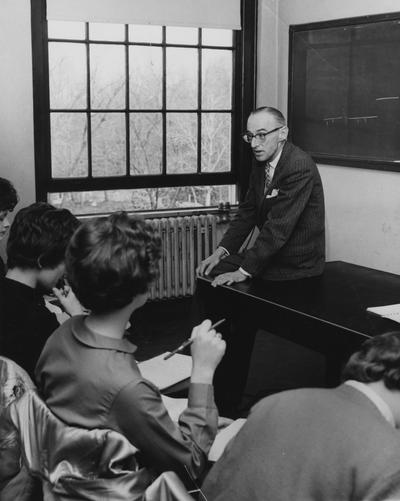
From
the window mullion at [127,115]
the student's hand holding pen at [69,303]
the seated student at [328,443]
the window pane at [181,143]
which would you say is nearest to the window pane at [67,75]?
the window mullion at [127,115]

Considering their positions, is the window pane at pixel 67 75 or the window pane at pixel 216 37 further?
the window pane at pixel 216 37

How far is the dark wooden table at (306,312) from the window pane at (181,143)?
1.99m

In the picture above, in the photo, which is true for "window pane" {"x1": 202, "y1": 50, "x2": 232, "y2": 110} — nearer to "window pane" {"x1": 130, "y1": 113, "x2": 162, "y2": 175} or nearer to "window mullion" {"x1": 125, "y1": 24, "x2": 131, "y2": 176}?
"window pane" {"x1": 130, "y1": 113, "x2": 162, "y2": 175}

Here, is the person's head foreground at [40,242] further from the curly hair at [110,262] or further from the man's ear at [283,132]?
the man's ear at [283,132]

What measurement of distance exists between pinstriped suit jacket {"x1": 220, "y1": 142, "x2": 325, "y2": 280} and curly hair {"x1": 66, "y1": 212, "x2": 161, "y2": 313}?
6.01 feet

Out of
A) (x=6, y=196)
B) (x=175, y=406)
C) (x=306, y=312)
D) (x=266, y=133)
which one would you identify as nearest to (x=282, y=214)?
(x=266, y=133)

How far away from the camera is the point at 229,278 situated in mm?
3391

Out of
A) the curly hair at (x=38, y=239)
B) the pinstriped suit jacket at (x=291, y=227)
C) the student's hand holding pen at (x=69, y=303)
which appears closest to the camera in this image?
the curly hair at (x=38, y=239)

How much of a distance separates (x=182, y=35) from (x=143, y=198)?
4.04 feet

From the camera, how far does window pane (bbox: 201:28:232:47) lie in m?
5.45

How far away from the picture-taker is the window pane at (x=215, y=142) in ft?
18.4

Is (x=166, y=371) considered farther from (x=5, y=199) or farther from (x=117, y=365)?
(x=5, y=199)

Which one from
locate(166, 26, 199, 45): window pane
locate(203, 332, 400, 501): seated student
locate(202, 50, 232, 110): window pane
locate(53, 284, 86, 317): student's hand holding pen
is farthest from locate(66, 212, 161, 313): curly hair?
locate(202, 50, 232, 110): window pane

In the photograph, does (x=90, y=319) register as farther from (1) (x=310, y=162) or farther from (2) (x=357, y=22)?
(2) (x=357, y=22)
